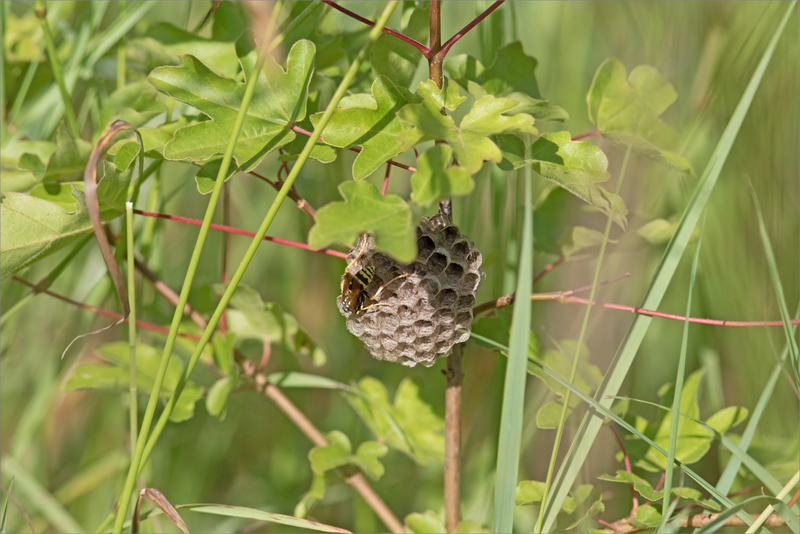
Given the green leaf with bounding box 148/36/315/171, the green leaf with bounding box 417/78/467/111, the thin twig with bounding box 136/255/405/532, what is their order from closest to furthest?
the green leaf with bounding box 417/78/467/111
the green leaf with bounding box 148/36/315/171
the thin twig with bounding box 136/255/405/532

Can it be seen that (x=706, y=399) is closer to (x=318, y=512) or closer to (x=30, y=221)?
(x=318, y=512)

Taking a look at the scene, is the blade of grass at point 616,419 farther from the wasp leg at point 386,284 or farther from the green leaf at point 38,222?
the green leaf at point 38,222

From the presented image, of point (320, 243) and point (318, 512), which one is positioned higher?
point (320, 243)

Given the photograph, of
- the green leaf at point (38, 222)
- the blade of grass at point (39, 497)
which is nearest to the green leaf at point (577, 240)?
the green leaf at point (38, 222)

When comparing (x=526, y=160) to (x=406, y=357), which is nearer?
(x=526, y=160)

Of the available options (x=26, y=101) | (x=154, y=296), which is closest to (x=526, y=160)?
(x=154, y=296)

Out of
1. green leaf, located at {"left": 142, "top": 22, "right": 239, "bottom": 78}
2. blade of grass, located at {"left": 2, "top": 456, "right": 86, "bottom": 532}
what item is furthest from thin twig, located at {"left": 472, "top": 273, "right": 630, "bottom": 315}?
blade of grass, located at {"left": 2, "top": 456, "right": 86, "bottom": 532}

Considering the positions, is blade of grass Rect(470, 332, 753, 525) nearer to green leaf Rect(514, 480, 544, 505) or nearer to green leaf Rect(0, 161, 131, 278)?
green leaf Rect(514, 480, 544, 505)
